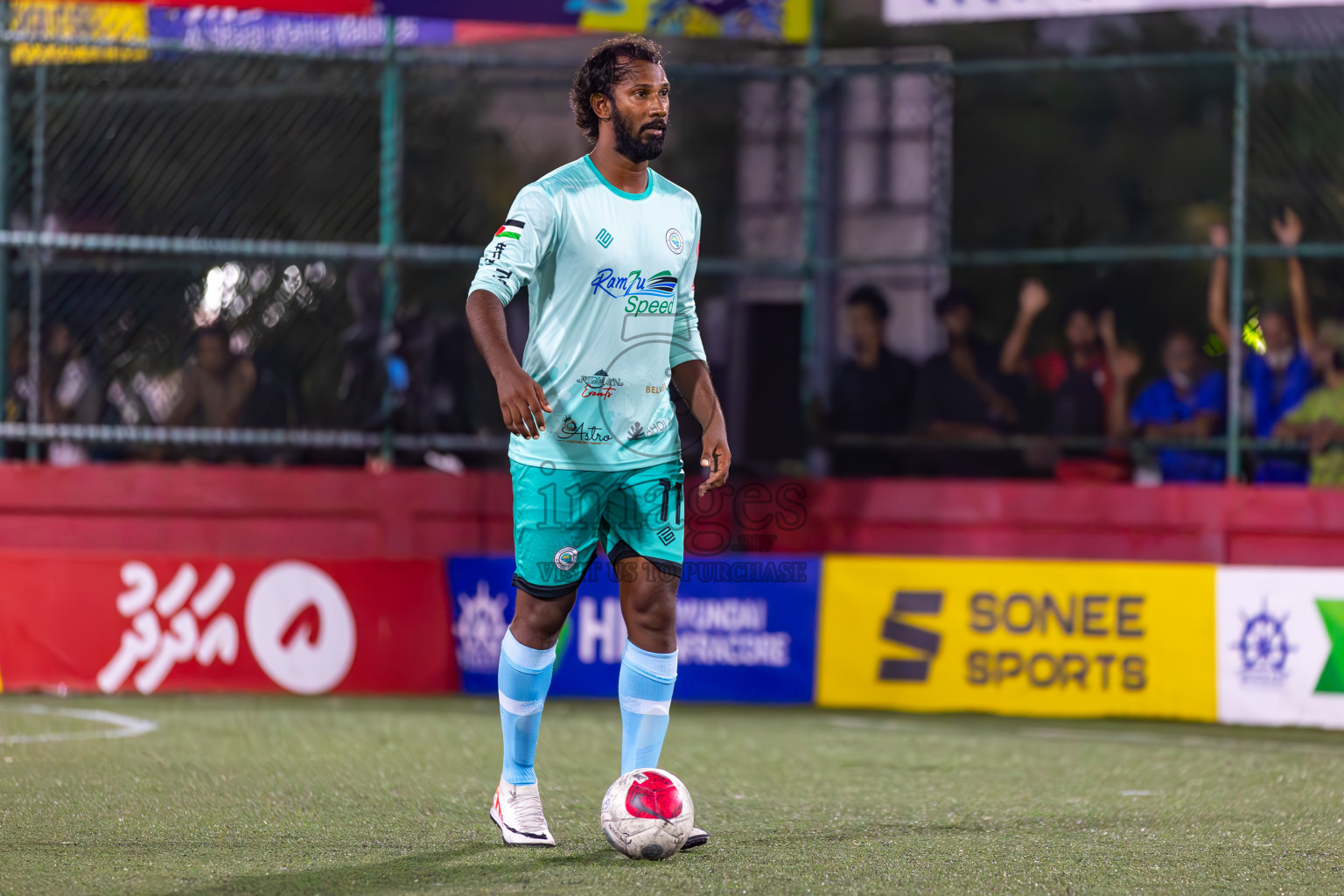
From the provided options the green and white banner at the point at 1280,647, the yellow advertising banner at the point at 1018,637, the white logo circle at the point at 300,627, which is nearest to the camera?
the green and white banner at the point at 1280,647

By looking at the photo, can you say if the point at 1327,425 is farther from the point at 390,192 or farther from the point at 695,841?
the point at 695,841

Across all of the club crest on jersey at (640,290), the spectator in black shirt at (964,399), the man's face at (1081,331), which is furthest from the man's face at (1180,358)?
the club crest on jersey at (640,290)

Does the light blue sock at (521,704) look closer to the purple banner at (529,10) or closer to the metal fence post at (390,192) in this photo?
the metal fence post at (390,192)

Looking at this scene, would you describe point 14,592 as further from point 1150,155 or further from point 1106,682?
point 1150,155

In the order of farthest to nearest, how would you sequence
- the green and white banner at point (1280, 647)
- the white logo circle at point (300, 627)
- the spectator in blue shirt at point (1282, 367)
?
the spectator in blue shirt at point (1282, 367), the white logo circle at point (300, 627), the green and white banner at point (1280, 647)

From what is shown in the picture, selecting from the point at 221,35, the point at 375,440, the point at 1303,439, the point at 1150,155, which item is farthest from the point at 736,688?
the point at 1150,155

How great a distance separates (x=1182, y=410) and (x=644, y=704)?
235 inches

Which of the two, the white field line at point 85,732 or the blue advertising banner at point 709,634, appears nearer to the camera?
the white field line at point 85,732

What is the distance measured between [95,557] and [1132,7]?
252 inches

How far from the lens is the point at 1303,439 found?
957 cm

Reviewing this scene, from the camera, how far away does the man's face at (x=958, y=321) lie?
10320 millimetres

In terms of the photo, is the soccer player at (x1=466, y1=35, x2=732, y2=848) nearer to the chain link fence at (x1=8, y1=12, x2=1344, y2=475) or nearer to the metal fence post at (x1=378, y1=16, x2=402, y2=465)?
the chain link fence at (x1=8, y1=12, x2=1344, y2=475)

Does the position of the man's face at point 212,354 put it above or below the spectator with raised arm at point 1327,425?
above

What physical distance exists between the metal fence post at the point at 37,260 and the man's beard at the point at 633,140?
19.9ft
